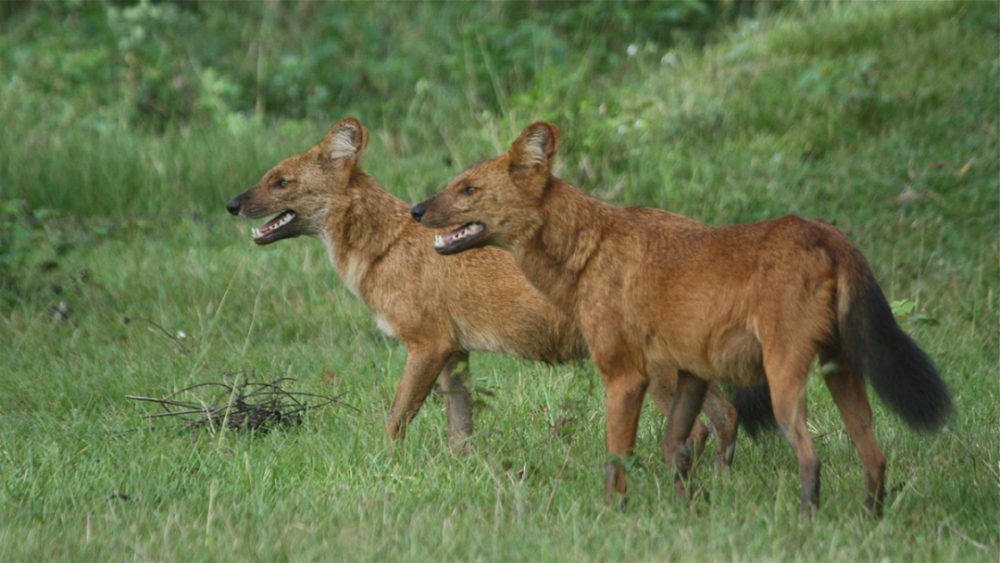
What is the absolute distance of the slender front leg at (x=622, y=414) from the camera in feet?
16.8

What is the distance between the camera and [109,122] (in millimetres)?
12062

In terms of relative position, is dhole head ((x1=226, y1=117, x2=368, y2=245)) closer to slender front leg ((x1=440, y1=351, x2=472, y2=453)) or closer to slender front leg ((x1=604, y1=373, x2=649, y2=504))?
slender front leg ((x1=440, y1=351, x2=472, y2=453))

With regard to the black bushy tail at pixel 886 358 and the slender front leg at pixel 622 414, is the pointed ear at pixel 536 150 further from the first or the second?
the black bushy tail at pixel 886 358

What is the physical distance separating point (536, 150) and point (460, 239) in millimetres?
503

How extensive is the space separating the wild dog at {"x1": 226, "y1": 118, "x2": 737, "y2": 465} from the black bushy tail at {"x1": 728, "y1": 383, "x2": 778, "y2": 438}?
6cm

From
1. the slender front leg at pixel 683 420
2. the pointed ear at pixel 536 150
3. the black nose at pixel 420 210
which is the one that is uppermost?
the pointed ear at pixel 536 150

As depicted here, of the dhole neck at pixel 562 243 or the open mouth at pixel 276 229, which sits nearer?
the dhole neck at pixel 562 243

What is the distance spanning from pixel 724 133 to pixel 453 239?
5.68 metres

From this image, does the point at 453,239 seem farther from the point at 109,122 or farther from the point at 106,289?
the point at 109,122

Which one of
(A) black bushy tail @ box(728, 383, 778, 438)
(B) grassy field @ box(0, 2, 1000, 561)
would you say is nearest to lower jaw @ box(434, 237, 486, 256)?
(B) grassy field @ box(0, 2, 1000, 561)

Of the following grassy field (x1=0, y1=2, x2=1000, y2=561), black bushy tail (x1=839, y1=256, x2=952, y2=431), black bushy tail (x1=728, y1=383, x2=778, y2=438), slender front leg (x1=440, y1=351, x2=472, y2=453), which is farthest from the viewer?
slender front leg (x1=440, y1=351, x2=472, y2=453)

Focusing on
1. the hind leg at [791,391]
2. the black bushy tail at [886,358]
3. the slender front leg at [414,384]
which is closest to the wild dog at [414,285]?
the slender front leg at [414,384]

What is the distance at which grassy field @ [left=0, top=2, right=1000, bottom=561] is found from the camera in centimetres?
474

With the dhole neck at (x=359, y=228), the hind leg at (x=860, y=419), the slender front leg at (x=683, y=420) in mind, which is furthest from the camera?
the dhole neck at (x=359, y=228)
